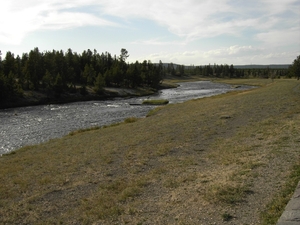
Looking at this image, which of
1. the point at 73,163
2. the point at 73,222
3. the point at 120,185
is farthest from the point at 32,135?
the point at 73,222

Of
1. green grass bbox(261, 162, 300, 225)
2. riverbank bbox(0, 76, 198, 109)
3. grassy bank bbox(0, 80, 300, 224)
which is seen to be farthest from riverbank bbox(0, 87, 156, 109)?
green grass bbox(261, 162, 300, 225)

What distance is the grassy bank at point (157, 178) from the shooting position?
9.64 meters

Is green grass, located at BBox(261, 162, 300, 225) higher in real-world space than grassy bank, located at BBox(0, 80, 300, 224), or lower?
higher

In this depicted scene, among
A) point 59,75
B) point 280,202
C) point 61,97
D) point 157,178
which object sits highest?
point 59,75

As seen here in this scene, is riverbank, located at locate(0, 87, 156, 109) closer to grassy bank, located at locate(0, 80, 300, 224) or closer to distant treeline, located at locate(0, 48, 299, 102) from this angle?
distant treeline, located at locate(0, 48, 299, 102)

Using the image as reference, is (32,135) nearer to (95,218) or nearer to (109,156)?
(109,156)

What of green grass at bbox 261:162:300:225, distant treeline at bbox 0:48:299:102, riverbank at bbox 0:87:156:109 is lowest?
riverbank at bbox 0:87:156:109

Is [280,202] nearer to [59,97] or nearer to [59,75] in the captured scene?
[59,97]

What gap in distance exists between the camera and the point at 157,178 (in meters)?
13.3

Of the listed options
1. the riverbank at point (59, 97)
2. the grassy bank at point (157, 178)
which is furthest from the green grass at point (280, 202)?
the riverbank at point (59, 97)

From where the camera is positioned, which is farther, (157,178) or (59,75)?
(59,75)

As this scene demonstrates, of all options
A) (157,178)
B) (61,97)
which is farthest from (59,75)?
(157,178)

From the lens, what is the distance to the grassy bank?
9.64 m

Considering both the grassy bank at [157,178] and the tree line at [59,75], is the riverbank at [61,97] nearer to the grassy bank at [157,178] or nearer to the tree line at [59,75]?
the tree line at [59,75]
